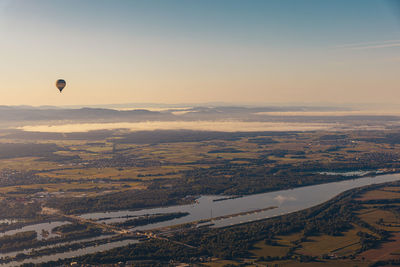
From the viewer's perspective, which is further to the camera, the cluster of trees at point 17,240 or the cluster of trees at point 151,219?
the cluster of trees at point 151,219

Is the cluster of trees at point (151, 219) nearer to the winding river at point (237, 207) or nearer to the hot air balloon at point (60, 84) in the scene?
the winding river at point (237, 207)

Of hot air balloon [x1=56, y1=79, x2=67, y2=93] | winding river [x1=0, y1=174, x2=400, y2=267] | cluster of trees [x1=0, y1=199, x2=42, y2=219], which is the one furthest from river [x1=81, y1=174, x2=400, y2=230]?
hot air balloon [x1=56, y1=79, x2=67, y2=93]

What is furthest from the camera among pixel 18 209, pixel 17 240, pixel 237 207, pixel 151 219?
pixel 237 207

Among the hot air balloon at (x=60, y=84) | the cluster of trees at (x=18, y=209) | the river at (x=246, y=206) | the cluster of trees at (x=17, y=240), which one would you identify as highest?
the hot air balloon at (x=60, y=84)

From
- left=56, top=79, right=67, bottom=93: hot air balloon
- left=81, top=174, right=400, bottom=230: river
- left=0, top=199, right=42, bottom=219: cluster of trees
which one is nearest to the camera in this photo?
left=81, top=174, right=400, bottom=230: river

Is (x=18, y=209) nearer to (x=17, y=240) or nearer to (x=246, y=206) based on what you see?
(x=17, y=240)

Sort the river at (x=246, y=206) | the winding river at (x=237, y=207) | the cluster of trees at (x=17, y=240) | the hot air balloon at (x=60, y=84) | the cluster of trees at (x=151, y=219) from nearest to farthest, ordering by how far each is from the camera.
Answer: the cluster of trees at (x=17, y=240), the winding river at (x=237, y=207), the cluster of trees at (x=151, y=219), the river at (x=246, y=206), the hot air balloon at (x=60, y=84)

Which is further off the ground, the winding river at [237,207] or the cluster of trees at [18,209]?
the cluster of trees at [18,209]

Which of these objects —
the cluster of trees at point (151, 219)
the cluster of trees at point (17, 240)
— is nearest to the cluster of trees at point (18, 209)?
the cluster of trees at point (17, 240)

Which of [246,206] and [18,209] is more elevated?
[18,209]

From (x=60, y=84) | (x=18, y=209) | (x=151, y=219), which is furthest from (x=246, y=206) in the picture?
(x=60, y=84)

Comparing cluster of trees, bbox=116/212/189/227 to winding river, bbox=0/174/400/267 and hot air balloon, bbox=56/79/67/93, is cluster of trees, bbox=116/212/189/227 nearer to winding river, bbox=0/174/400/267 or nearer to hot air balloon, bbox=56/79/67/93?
winding river, bbox=0/174/400/267

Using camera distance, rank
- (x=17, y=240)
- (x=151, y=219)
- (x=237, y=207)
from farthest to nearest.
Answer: (x=237, y=207) → (x=151, y=219) → (x=17, y=240)
